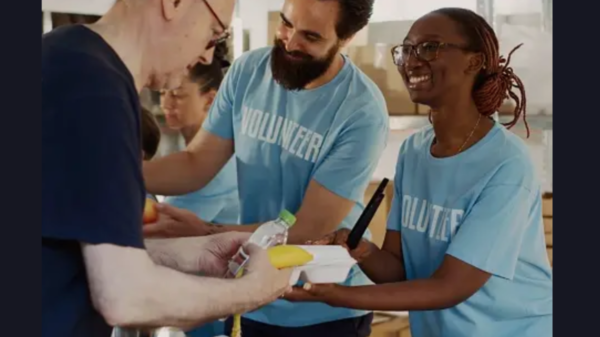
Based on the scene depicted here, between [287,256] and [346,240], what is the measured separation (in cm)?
49

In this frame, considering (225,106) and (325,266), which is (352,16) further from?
(325,266)

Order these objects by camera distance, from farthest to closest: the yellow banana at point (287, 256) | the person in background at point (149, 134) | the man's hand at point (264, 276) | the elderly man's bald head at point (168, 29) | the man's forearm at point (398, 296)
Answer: the person in background at point (149, 134)
the man's forearm at point (398, 296)
the yellow banana at point (287, 256)
the man's hand at point (264, 276)
the elderly man's bald head at point (168, 29)

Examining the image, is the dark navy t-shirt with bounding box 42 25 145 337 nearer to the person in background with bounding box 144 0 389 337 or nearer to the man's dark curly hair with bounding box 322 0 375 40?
the person in background with bounding box 144 0 389 337

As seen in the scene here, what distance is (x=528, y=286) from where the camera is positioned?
1.75m

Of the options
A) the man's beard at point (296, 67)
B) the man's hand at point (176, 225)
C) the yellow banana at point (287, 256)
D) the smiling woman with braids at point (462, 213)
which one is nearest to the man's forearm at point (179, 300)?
the yellow banana at point (287, 256)

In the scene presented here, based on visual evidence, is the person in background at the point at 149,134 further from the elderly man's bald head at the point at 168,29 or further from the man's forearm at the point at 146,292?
the man's forearm at the point at 146,292

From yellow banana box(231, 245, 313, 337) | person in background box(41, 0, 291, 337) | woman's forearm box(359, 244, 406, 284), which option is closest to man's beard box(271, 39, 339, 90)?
woman's forearm box(359, 244, 406, 284)

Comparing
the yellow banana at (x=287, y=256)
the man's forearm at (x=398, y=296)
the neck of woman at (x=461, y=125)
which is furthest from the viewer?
the neck of woman at (x=461, y=125)

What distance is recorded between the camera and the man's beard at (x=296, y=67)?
2.07 m

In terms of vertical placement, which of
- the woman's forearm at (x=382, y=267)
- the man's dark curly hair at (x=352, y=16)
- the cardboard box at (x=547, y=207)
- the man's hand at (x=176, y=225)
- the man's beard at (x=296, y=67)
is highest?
the man's dark curly hair at (x=352, y=16)

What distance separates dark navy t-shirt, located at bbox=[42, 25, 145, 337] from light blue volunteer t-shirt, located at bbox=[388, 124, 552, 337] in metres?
0.86

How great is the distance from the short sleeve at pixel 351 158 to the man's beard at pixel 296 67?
174mm

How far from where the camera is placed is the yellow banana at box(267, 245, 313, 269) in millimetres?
1365

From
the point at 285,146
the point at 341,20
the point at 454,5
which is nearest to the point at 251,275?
the point at 285,146
